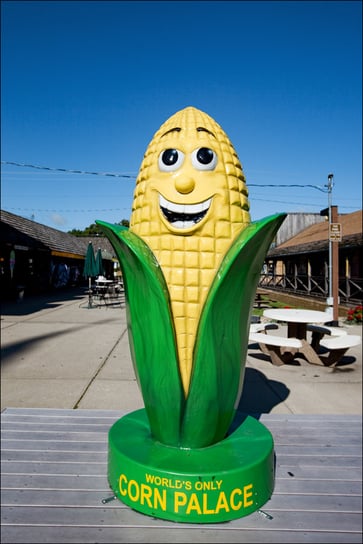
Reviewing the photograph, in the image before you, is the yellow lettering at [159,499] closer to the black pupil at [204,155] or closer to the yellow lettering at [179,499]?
the yellow lettering at [179,499]

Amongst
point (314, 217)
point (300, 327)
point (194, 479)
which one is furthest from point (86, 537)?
point (314, 217)

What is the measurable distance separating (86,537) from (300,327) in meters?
5.82

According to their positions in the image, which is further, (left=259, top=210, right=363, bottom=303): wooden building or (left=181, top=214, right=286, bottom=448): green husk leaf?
(left=259, top=210, right=363, bottom=303): wooden building

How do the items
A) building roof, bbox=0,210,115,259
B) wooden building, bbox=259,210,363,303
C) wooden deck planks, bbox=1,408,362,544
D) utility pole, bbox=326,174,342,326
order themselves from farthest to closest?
building roof, bbox=0,210,115,259, wooden building, bbox=259,210,363,303, utility pole, bbox=326,174,342,326, wooden deck planks, bbox=1,408,362,544

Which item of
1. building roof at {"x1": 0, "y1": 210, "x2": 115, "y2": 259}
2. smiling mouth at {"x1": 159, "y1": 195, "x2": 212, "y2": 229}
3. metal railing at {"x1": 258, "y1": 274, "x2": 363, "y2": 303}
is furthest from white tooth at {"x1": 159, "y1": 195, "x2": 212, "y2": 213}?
building roof at {"x1": 0, "y1": 210, "x2": 115, "y2": 259}

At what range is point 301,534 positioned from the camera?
2068mm

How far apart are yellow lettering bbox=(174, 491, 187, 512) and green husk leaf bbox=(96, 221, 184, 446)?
14.1 inches

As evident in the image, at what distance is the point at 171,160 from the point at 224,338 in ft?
3.96

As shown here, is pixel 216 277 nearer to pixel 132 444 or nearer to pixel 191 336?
pixel 191 336

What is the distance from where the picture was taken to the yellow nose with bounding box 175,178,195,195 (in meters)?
2.29

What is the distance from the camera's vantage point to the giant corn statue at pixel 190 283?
2205 mm

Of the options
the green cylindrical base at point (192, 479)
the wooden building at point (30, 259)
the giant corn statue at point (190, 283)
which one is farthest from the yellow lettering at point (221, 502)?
the wooden building at point (30, 259)

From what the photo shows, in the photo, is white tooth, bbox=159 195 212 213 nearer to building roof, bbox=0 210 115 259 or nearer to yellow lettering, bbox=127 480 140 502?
yellow lettering, bbox=127 480 140 502

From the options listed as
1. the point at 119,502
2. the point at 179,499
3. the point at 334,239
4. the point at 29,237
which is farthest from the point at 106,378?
the point at 29,237
